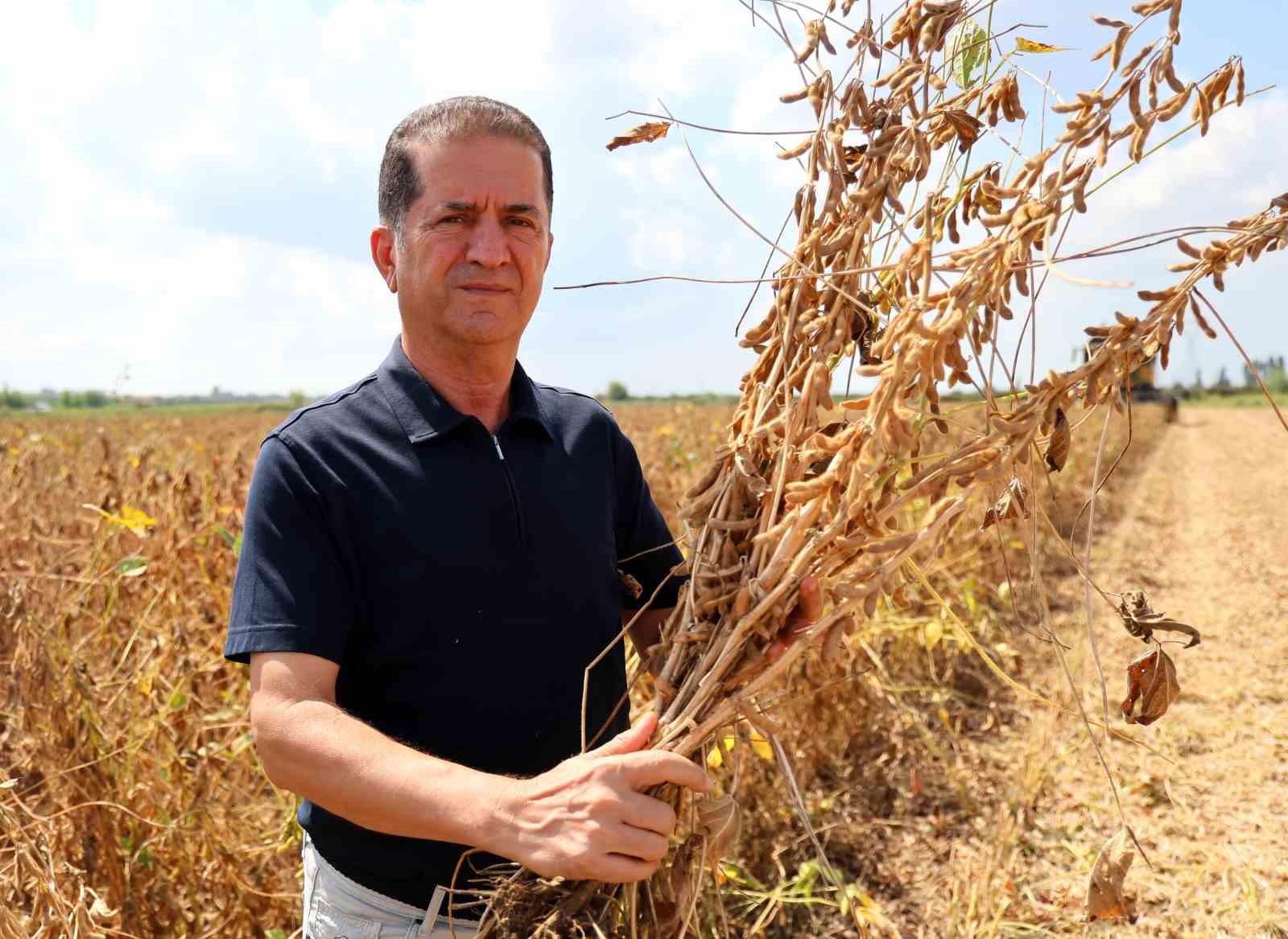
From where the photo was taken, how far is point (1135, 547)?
764 centimetres

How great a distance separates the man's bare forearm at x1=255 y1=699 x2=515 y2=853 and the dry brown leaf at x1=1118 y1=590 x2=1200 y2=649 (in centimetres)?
77

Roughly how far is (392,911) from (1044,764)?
2553mm

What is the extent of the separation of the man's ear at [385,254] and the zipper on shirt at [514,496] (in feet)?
1.06

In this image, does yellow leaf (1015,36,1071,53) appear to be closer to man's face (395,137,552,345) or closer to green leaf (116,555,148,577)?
man's face (395,137,552,345)

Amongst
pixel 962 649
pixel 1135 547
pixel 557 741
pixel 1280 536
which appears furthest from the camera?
pixel 1280 536

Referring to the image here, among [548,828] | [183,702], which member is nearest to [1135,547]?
[183,702]

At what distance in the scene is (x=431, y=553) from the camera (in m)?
1.41

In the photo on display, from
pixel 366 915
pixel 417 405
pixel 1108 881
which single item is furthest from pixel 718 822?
pixel 417 405

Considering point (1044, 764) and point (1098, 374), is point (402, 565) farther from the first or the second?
point (1044, 764)

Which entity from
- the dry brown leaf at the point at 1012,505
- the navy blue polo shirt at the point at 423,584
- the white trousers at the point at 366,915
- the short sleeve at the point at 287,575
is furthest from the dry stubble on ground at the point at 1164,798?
the short sleeve at the point at 287,575

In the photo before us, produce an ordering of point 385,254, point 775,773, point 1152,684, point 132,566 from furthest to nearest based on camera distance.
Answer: point 775,773 < point 132,566 < point 385,254 < point 1152,684

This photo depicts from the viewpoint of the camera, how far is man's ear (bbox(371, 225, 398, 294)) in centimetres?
158

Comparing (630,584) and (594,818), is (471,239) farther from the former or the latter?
(594,818)

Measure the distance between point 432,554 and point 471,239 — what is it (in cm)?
48
